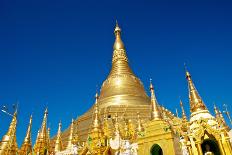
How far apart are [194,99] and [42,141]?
12675 millimetres

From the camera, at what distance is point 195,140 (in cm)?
1127

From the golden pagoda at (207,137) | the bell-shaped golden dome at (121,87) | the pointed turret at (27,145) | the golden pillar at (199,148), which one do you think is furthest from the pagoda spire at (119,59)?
the golden pillar at (199,148)

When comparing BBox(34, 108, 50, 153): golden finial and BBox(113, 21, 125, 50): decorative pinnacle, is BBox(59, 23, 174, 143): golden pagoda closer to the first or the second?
BBox(113, 21, 125, 50): decorative pinnacle

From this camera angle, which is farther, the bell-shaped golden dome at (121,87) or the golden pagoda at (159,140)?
the bell-shaped golden dome at (121,87)

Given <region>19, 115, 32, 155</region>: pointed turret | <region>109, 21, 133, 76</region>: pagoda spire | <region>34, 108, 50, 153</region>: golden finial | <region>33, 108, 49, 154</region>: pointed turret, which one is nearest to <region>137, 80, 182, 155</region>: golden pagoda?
<region>33, 108, 49, 154</region>: pointed turret

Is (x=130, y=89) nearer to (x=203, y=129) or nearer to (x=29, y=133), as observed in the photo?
(x=29, y=133)

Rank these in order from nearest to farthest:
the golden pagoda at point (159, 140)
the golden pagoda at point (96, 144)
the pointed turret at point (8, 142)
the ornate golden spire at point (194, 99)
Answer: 1. the golden pagoda at point (159, 140)
2. the ornate golden spire at point (194, 99)
3. the golden pagoda at point (96, 144)
4. the pointed turret at point (8, 142)

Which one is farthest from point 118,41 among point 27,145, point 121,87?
point 27,145

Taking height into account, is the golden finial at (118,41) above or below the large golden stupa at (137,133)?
above

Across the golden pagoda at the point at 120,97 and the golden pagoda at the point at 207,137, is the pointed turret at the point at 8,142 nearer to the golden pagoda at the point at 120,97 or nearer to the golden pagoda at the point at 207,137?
the golden pagoda at the point at 120,97

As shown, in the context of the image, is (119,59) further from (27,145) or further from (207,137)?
(207,137)

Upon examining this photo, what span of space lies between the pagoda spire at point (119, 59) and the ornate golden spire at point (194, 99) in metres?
18.2

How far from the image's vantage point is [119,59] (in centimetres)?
3519

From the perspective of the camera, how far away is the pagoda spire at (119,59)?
33.4 metres
